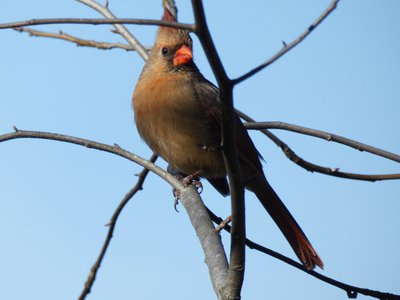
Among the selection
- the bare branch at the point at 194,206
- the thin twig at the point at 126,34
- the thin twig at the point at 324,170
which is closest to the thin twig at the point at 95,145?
the bare branch at the point at 194,206

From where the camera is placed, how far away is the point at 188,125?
12.0 ft

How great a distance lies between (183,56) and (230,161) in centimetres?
221

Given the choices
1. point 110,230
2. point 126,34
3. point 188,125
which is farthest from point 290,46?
point 126,34

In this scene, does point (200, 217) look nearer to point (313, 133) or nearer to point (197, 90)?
point (313, 133)

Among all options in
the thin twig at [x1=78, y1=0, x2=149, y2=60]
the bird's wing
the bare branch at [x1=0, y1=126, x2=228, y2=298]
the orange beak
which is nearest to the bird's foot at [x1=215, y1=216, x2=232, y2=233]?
the bare branch at [x1=0, y1=126, x2=228, y2=298]

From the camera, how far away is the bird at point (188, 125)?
365 cm

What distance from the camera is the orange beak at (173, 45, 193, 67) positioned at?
3.96 metres

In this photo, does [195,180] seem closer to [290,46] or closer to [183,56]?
[183,56]

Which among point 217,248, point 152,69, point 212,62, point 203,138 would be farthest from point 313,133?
point 152,69

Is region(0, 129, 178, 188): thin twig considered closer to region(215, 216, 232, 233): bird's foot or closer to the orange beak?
region(215, 216, 232, 233): bird's foot

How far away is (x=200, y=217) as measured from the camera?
2775mm

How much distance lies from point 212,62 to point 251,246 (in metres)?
1.30

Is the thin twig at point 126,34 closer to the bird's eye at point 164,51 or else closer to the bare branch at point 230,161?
the bird's eye at point 164,51

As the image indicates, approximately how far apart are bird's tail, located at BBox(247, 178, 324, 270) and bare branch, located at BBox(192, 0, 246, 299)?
1499 mm
